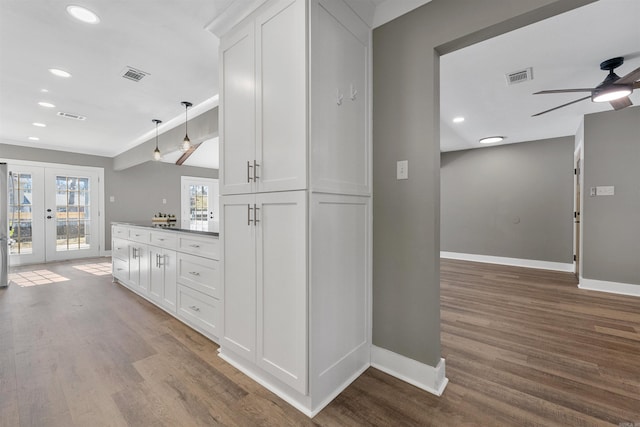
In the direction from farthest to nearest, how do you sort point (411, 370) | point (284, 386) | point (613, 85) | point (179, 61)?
point (179, 61) < point (613, 85) < point (411, 370) < point (284, 386)

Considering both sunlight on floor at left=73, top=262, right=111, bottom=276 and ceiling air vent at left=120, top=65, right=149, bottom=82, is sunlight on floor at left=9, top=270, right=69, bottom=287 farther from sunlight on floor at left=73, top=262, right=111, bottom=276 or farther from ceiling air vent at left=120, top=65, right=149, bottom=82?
ceiling air vent at left=120, top=65, right=149, bottom=82

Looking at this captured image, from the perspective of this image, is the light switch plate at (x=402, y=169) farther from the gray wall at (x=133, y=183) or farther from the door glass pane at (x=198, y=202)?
the door glass pane at (x=198, y=202)

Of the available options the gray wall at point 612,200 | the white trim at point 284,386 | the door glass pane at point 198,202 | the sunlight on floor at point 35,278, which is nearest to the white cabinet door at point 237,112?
the white trim at point 284,386

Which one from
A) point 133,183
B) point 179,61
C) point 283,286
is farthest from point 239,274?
point 133,183

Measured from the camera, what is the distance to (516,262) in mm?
5539

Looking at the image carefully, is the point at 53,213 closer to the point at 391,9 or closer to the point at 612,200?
the point at 391,9

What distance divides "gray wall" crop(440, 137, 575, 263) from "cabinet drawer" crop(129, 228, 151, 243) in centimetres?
587

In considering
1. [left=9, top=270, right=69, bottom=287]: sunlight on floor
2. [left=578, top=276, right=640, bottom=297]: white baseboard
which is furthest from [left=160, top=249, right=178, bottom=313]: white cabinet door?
[left=578, top=276, right=640, bottom=297]: white baseboard

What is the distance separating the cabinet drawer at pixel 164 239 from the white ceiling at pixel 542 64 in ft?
10.1

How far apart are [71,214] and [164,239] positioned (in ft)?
16.9

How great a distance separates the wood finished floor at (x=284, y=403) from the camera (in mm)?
1522

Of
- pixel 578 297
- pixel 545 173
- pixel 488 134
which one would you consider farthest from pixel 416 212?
pixel 545 173

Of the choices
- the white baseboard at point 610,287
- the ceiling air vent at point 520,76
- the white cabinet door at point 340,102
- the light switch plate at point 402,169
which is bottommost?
the white baseboard at point 610,287

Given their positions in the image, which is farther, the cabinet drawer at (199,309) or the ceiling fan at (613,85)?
the ceiling fan at (613,85)
